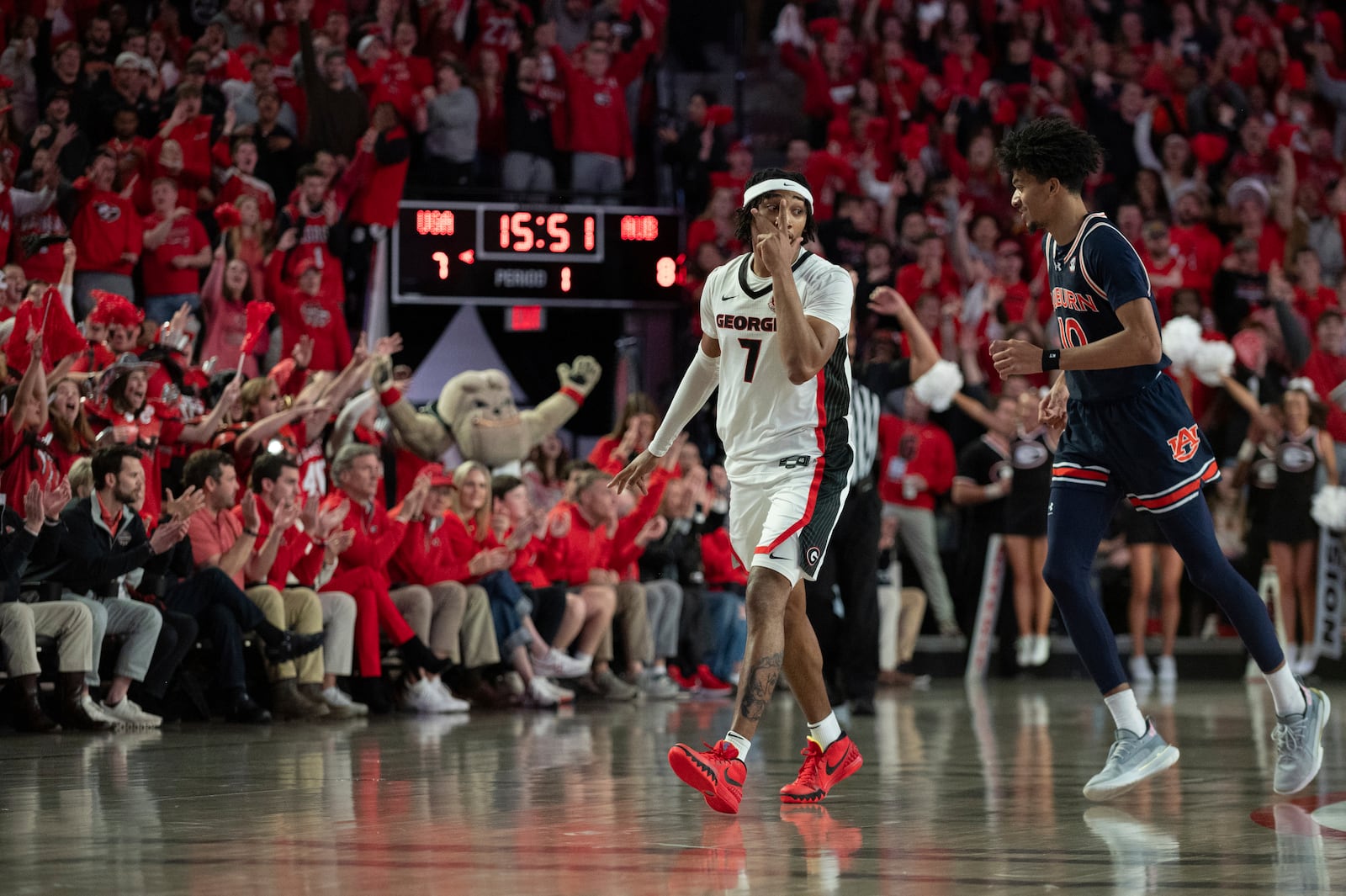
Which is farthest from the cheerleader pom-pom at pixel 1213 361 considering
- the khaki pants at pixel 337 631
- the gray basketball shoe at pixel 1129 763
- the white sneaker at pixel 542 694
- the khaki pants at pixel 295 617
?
the gray basketball shoe at pixel 1129 763

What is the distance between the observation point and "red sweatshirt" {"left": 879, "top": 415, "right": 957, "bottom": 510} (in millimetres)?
13047

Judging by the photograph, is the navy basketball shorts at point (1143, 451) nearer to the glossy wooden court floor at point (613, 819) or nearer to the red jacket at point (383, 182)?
the glossy wooden court floor at point (613, 819)

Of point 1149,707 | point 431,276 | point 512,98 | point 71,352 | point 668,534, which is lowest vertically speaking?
point 1149,707

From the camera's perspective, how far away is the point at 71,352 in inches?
358

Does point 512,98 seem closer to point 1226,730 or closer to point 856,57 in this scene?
point 856,57

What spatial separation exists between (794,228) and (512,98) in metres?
9.28

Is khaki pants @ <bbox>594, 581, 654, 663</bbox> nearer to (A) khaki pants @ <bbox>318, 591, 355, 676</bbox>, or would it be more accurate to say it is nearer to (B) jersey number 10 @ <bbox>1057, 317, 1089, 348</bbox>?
(A) khaki pants @ <bbox>318, 591, 355, 676</bbox>

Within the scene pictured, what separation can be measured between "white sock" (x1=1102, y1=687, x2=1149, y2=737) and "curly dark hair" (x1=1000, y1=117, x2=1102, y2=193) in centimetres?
167

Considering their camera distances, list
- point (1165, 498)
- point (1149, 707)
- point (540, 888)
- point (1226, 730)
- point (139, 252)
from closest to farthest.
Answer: point (540, 888) < point (1165, 498) < point (1226, 730) < point (1149, 707) < point (139, 252)

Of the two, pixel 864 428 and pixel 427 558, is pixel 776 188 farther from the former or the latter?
pixel 427 558

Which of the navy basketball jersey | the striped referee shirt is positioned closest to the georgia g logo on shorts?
the navy basketball jersey

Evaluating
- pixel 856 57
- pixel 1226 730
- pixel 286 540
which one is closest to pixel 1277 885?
pixel 1226 730

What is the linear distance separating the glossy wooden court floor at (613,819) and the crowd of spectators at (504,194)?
1121 millimetres

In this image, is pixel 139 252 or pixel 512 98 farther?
pixel 512 98
